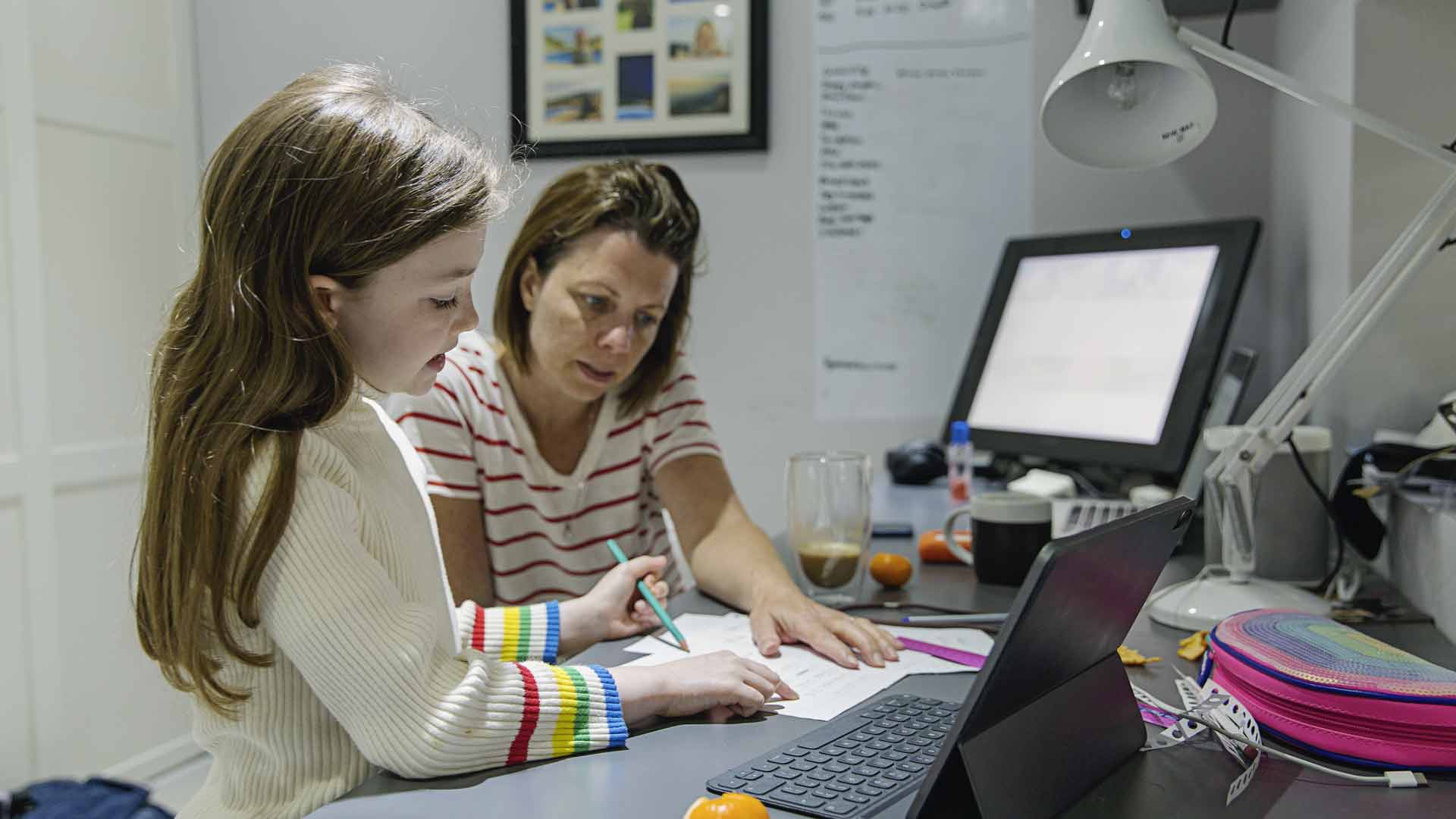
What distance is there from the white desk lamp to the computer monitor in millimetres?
609

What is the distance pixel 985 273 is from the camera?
2.31 meters

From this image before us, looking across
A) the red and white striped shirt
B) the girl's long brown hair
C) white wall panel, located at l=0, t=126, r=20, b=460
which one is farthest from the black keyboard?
white wall panel, located at l=0, t=126, r=20, b=460

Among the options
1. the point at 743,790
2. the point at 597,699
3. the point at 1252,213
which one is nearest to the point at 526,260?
the point at 597,699

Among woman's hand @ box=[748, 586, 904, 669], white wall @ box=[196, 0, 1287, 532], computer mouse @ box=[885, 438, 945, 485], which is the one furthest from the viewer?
white wall @ box=[196, 0, 1287, 532]

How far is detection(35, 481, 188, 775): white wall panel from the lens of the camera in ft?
7.76

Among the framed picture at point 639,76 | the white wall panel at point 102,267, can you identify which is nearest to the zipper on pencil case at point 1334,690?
the framed picture at point 639,76

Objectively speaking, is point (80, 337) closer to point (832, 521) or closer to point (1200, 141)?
point (832, 521)

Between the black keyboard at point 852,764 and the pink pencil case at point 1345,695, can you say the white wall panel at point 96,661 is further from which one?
the pink pencil case at point 1345,695

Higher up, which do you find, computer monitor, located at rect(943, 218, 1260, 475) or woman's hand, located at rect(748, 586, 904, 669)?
computer monitor, located at rect(943, 218, 1260, 475)

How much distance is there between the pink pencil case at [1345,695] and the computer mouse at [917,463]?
1165 mm

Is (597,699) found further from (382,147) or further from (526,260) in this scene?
(526,260)

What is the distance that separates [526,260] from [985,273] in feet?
3.69

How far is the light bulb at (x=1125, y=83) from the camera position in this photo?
112cm

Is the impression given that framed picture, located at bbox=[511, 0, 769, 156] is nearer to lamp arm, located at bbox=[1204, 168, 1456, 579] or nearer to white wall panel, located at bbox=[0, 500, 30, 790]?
white wall panel, located at bbox=[0, 500, 30, 790]
